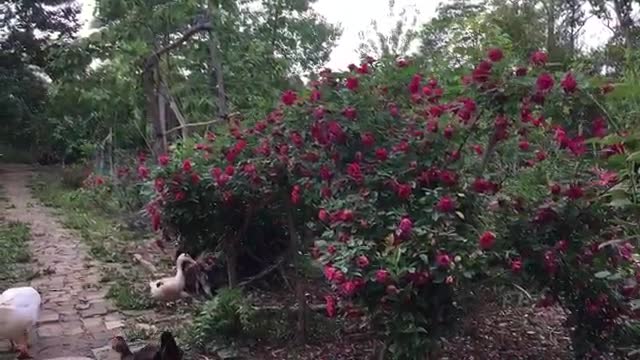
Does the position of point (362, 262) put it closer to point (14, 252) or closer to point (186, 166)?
point (186, 166)

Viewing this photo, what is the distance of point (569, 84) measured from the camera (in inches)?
86.9

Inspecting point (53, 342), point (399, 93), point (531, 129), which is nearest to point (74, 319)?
point (53, 342)

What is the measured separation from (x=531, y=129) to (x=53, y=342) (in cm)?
269

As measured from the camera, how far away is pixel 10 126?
42.1ft

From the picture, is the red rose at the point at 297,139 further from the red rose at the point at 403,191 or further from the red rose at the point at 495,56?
the red rose at the point at 495,56

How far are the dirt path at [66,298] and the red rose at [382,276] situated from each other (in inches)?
72.4

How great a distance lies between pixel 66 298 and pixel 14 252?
1522 millimetres

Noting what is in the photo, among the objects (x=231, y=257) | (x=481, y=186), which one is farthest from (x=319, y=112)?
(x=231, y=257)

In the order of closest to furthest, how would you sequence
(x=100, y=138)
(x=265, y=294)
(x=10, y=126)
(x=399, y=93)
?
(x=399, y=93), (x=265, y=294), (x=100, y=138), (x=10, y=126)

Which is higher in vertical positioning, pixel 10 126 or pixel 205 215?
pixel 10 126

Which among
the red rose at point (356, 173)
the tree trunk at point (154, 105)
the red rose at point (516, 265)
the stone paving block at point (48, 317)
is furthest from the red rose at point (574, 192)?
the tree trunk at point (154, 105)

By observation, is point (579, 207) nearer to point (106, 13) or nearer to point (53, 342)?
point (53, 342)

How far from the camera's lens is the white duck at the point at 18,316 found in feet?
10.00

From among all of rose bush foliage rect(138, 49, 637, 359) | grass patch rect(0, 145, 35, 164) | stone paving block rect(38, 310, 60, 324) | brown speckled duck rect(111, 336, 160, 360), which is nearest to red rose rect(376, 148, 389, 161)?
rose bush foliage rect(138, 49, 637, 359)
